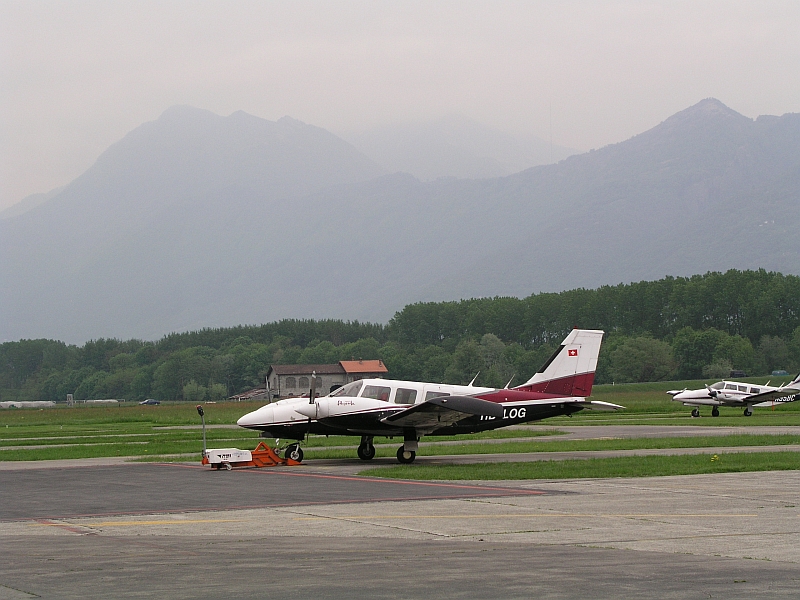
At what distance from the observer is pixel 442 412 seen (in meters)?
26.2

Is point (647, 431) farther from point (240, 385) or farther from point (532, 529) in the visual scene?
point (240, 385)

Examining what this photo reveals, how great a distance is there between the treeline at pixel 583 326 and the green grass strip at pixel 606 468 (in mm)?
107867

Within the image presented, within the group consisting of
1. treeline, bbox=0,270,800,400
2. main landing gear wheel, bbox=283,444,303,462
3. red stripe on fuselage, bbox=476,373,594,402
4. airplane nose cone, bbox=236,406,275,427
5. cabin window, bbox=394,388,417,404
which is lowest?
main landing gear wheel, bbox=283,444,303,462

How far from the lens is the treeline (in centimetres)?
13475

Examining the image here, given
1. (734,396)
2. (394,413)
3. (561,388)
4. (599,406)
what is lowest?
(394,413)

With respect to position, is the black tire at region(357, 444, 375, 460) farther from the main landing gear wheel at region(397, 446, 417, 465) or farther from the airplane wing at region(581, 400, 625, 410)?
the airplane wing at region(581, 400, 625, 410)

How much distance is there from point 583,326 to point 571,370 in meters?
129

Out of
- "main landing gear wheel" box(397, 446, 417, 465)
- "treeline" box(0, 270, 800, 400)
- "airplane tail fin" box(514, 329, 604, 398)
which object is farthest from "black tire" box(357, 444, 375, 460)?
"treeline" box(0, 270, 800, 400)

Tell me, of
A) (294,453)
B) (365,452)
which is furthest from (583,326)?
(294,453)

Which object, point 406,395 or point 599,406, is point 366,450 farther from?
point 599,406

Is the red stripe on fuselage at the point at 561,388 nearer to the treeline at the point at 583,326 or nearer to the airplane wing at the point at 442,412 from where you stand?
the airplane wing at the point at 442,412

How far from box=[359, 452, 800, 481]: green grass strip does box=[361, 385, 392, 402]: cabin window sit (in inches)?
91.8

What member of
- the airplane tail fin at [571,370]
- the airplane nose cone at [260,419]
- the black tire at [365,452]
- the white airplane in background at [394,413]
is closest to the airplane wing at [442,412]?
the white airplane in background at [394,413]

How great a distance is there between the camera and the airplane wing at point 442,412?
2509 centimetres
